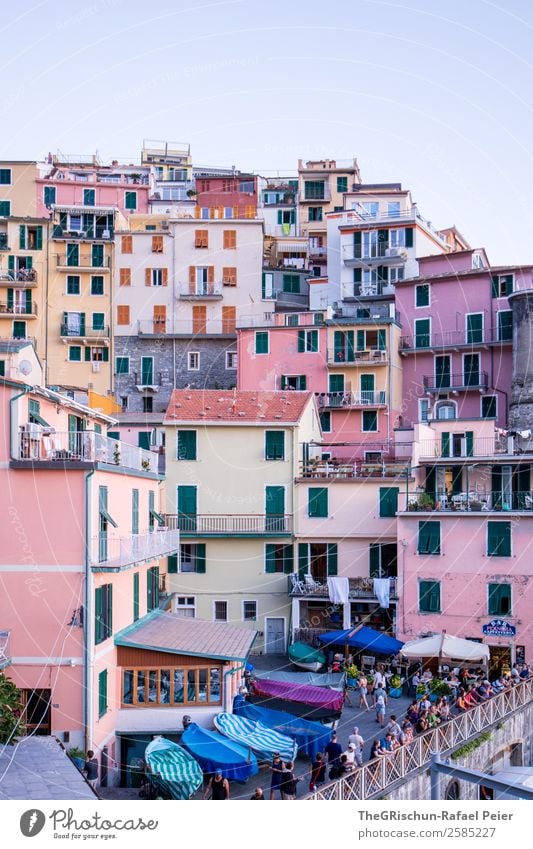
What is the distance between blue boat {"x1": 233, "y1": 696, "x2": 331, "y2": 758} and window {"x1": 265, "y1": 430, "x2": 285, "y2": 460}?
1494 centimetres

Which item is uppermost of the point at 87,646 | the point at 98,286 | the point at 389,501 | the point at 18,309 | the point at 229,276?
the point at 229,276

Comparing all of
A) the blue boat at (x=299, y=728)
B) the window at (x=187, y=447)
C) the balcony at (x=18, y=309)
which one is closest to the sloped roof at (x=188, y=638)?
the blue boat at (x=299, y=728)

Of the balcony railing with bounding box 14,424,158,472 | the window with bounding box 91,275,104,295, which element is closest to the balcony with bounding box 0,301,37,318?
the window with bounding box 91,275,104,295

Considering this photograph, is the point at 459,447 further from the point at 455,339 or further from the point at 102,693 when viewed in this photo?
the point at 102,693

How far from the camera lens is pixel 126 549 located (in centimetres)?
2234

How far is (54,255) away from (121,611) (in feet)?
110

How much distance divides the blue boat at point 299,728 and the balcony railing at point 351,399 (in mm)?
24596

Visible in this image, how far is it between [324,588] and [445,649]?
7.60 meters

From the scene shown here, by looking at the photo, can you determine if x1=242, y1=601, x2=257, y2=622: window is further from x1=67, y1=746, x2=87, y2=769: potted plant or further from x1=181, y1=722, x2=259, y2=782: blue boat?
x1=67, y1=746, x2=87, y2=769: potted plant

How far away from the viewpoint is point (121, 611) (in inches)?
880

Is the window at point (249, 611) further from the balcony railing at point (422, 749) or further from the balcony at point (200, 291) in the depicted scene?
the balcony at point (200, 291)

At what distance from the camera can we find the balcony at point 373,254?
50938 mm

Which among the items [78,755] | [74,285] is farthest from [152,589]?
[74,285]

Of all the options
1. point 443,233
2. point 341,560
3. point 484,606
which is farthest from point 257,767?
point 443,233
